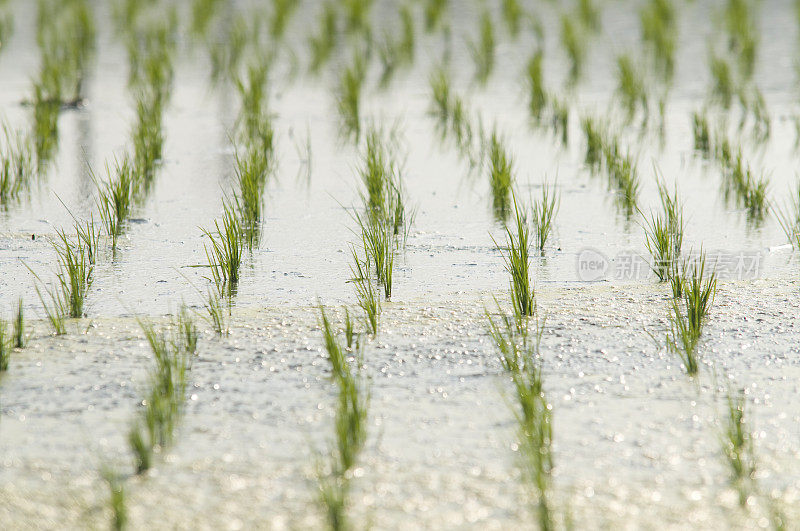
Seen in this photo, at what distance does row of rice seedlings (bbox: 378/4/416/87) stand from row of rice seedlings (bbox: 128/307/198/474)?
494 centimetres

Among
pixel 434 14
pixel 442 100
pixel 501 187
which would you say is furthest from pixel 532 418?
pixel 434 14

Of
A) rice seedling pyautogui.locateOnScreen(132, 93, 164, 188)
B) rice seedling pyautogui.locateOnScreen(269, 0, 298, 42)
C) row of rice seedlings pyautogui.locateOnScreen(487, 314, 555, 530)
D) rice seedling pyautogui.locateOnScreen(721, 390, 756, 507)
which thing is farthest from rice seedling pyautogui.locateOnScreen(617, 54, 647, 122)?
rice seedling pyautogui.locateOnScreen(721, 390, 756, 507)

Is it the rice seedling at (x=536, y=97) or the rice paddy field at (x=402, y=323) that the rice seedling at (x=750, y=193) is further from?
the rice seedling at (x=536, y=97)

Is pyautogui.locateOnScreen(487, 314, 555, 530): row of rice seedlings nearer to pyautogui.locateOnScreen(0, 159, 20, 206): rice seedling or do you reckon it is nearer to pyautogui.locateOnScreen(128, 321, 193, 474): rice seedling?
pyautogui.locateOnScreen(128, 321, 193, 474): rice seedling

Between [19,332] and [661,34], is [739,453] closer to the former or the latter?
[19,332]

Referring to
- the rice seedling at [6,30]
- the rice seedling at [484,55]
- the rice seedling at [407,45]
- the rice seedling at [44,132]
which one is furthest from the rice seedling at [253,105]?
the rice seedling at [6,30]

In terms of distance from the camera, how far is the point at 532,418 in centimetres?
189

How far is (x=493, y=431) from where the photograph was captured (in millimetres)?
1958

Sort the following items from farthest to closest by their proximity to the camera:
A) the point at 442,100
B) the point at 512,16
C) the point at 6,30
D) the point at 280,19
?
the point at 512,16 < the point at 280,19 < the point at 6,30 < the point at 442,100

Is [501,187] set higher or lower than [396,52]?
lower

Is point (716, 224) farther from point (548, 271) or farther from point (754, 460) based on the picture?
point (754, 460)

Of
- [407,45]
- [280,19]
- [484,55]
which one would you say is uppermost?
[280,19]

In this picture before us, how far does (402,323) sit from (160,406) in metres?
0.86

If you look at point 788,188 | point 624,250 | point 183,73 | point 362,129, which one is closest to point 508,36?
point 183,73
